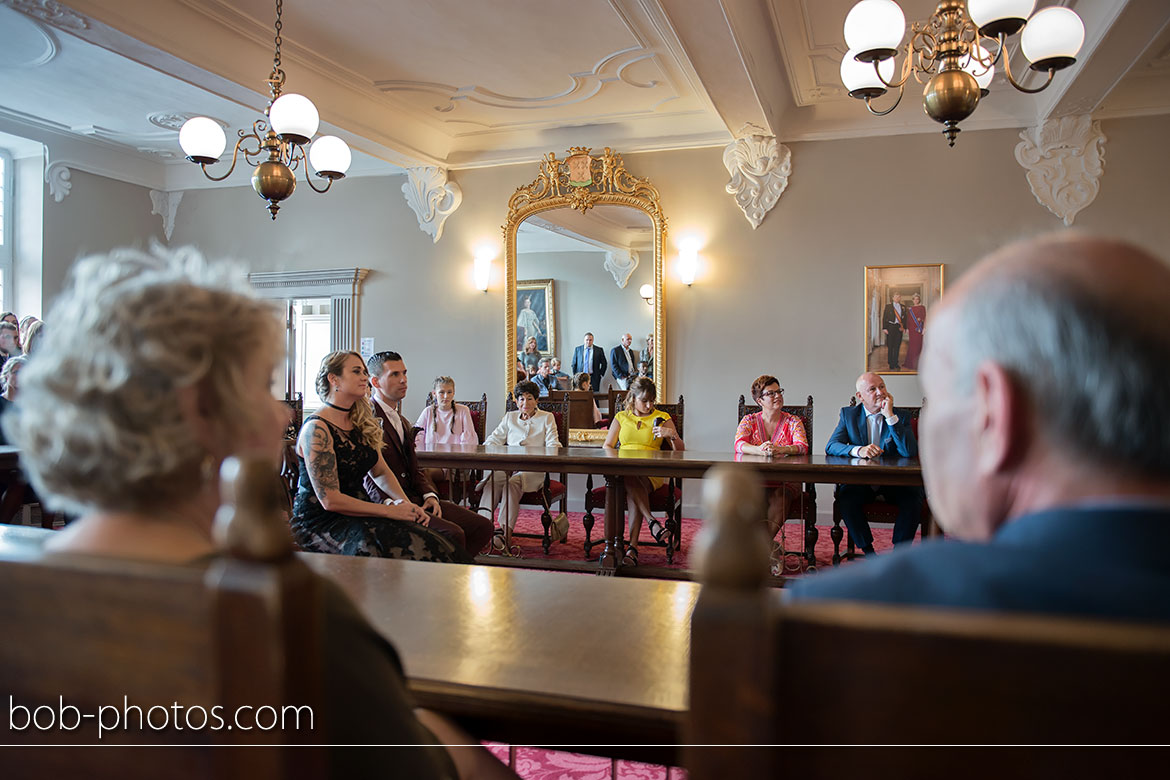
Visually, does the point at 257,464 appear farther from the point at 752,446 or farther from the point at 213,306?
the point at 752,446

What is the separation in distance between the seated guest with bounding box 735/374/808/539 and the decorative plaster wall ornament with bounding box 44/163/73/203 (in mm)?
7140

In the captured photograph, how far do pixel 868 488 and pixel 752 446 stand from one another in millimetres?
742

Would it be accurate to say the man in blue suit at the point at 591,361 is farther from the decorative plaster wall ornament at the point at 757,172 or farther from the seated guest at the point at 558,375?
the decorative plaster wall ornament at the point at 757,172

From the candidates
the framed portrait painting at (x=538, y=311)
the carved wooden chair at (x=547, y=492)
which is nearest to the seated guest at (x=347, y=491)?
the carved wooden chair at (x=547, y=492)

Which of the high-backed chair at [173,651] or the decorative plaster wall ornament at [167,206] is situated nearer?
the high-backed chair at [173,651]

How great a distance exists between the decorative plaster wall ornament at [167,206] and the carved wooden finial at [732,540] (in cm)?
939

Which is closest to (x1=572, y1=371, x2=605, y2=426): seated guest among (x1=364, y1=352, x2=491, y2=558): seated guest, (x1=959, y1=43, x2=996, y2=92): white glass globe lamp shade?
(x1=364, y1=352, x2=491, y2=558): seated guest

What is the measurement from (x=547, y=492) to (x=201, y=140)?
304cm

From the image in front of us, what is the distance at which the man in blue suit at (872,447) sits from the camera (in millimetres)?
4304

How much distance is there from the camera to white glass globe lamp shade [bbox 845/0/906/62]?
9.35 ft

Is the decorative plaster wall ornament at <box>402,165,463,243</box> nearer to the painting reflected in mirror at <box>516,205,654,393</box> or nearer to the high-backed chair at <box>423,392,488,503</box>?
the painting reflected in mirror at <box>516,205,654,393</box>

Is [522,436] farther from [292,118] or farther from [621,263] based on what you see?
[292,118]

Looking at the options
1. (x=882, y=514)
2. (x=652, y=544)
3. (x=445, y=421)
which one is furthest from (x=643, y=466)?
(x=445, y=421)

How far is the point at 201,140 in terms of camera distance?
3885mm
